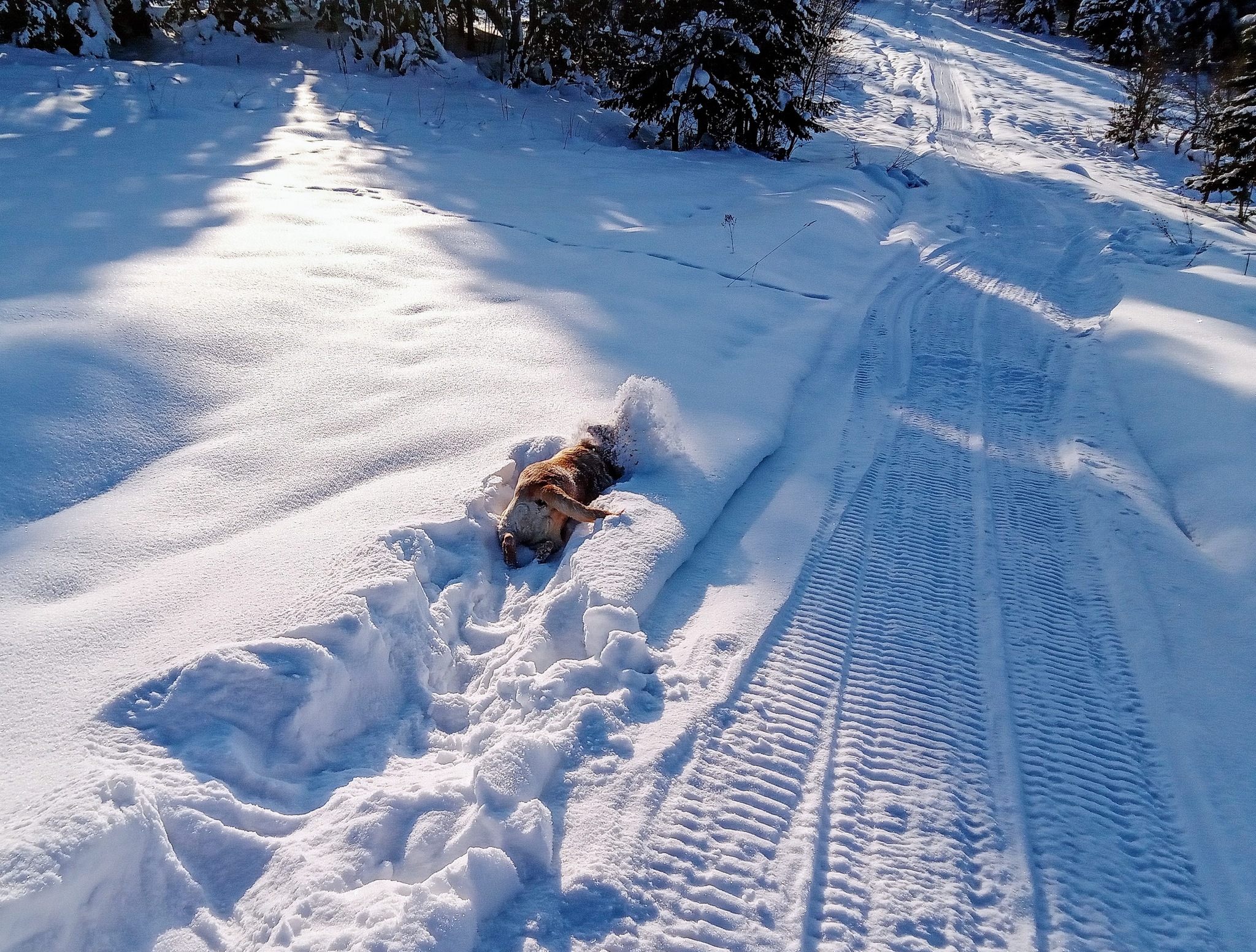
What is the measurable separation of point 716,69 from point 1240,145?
926cm

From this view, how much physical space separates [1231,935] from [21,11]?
1929 cm

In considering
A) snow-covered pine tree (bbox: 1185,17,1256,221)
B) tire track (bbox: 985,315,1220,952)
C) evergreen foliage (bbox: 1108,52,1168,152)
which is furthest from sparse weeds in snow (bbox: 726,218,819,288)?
evergreen foliage (bbox: 1108,52,1168,152)

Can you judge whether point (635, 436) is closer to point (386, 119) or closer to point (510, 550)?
point (510, 550)

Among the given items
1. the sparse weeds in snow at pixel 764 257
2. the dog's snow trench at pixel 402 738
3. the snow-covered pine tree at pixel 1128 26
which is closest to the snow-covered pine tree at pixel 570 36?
the sparse weeds in snow at pixel 764 257

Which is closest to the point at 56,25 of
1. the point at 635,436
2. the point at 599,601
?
the point at 635,436

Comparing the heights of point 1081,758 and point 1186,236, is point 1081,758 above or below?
below

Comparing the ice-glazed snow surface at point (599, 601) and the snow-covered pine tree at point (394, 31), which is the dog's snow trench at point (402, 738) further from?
the snow-covered pine tree at point (394, 31)

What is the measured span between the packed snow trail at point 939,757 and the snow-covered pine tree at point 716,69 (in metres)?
11.0

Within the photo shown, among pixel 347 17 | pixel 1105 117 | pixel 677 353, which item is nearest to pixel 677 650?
pixel 677 353

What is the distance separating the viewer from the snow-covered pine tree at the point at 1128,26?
2775cm

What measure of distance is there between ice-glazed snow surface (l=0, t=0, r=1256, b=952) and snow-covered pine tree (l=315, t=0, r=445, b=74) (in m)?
9.32

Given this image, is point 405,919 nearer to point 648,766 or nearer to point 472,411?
point 648,766

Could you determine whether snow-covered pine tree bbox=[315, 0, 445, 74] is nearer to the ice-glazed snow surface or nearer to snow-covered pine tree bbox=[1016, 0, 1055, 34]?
the ice-glazed snow surface

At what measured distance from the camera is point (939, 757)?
2.58 meters
